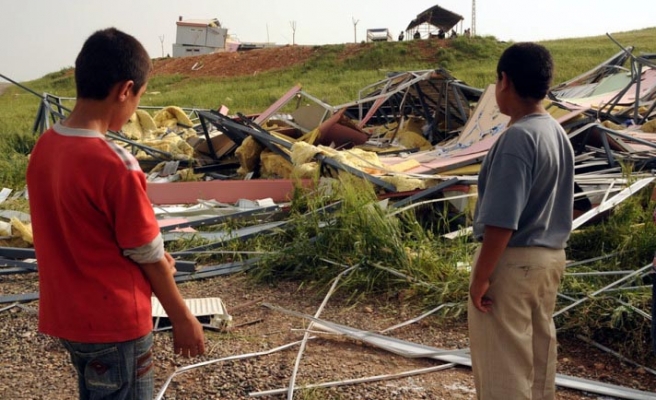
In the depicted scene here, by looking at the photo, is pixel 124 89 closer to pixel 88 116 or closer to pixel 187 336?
pixel 88 116

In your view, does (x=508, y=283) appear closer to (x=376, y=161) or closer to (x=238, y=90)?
(x=376, y=161)

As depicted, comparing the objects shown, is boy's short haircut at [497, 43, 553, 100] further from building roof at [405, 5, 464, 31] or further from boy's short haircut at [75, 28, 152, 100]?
building roof at [405, 5, 464, 31]

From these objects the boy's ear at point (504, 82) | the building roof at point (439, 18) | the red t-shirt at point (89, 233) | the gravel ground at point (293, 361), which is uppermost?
the building roof at point (439, 18)

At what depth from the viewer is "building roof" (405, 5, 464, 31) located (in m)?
34.7

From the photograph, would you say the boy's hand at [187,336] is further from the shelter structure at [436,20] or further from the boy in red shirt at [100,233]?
the shelter structure at [436,20]

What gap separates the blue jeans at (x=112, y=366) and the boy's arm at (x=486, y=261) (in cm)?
103

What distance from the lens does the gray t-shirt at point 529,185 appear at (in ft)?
6.47

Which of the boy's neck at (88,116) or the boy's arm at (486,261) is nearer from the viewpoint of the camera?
the boy's neck at (88,116)

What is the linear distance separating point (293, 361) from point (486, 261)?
5.05 ft

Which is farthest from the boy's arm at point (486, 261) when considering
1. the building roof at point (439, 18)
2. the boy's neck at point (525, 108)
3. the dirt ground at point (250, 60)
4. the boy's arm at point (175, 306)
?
the building roof at point (439, 18)

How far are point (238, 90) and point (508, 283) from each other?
74.4 feet

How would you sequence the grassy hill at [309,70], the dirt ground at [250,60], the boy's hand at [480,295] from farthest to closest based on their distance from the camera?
the dirt ground at [250,60] → the grassy hill at [309,70] → the boy's hand at [480,295]

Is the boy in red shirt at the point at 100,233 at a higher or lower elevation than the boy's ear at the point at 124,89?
lower

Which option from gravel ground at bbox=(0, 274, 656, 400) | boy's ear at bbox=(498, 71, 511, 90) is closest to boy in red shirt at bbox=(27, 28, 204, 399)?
boy's ear at bbox=(498, 71, 511, 90)
